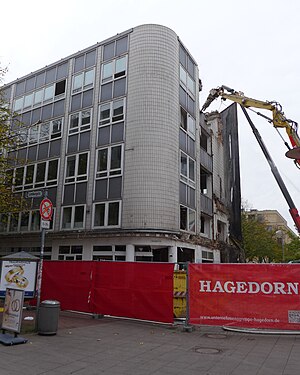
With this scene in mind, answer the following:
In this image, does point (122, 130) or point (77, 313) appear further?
Result: point (122, 130)

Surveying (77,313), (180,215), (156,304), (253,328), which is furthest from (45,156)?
(253,328)

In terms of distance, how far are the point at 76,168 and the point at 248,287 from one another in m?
16.2

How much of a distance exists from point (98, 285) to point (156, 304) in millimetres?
2300

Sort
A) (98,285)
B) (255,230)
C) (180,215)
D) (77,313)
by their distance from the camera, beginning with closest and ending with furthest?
(98,285)
(77,313)
(180,215)
(255,230)

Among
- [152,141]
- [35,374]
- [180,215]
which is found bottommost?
[35,374]

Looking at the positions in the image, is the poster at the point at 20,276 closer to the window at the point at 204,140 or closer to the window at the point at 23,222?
the window at the point at 23,222

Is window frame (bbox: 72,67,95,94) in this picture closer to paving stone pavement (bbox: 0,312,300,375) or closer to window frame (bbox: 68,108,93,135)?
window frame (bbox: 68,108,93,135)

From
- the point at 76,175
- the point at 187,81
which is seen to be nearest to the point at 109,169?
the point at 76,175

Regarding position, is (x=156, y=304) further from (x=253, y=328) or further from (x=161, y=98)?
(x=161, y=98)

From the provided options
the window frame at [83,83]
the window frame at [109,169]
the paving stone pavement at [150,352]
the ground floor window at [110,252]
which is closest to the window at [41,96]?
the window frame at [83,83]

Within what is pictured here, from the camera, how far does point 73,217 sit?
75.3 feet

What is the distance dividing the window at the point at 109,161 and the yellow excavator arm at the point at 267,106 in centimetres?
716

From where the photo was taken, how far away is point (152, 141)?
21.1 meters

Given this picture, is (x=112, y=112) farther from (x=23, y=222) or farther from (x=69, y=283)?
(x=69, y=283)
